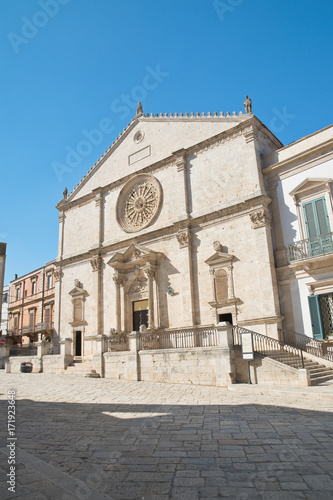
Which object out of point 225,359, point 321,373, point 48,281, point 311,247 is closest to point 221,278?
point 311,247

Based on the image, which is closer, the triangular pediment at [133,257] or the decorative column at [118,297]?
the triangular pediment at [133,257]

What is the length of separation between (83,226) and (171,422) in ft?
67.8

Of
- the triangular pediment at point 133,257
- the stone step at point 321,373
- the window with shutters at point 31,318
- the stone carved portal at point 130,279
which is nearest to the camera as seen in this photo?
the stone step at point 321,373

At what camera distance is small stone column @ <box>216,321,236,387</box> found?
12.6 m

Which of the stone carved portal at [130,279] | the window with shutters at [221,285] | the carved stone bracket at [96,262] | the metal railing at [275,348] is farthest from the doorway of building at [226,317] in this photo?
the carved stone bracket at [96,262]

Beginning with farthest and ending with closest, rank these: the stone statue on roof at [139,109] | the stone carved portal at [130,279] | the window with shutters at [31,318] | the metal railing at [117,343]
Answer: the window with shutters at [31,318], the stone statue on roof at [139,109], the stone carved portal at [130,279], the metal railing at [117,343]

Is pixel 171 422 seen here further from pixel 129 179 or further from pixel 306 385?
pixel 129 179

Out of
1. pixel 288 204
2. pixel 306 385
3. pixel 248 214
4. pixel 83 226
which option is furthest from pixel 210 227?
pixel 83 226

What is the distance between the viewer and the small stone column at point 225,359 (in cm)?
1259

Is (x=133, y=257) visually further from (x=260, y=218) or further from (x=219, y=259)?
(x=260, y=218)

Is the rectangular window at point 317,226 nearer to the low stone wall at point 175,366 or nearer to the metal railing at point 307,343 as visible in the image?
the metal railing at point 307,343

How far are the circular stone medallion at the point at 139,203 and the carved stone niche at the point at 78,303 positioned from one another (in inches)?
211

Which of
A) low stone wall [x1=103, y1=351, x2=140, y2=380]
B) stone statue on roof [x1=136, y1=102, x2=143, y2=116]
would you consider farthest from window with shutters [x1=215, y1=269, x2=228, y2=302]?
stone statue on roof [x1=136, y1=102, x2=143, y2=116]

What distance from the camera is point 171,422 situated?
7.39 metres
